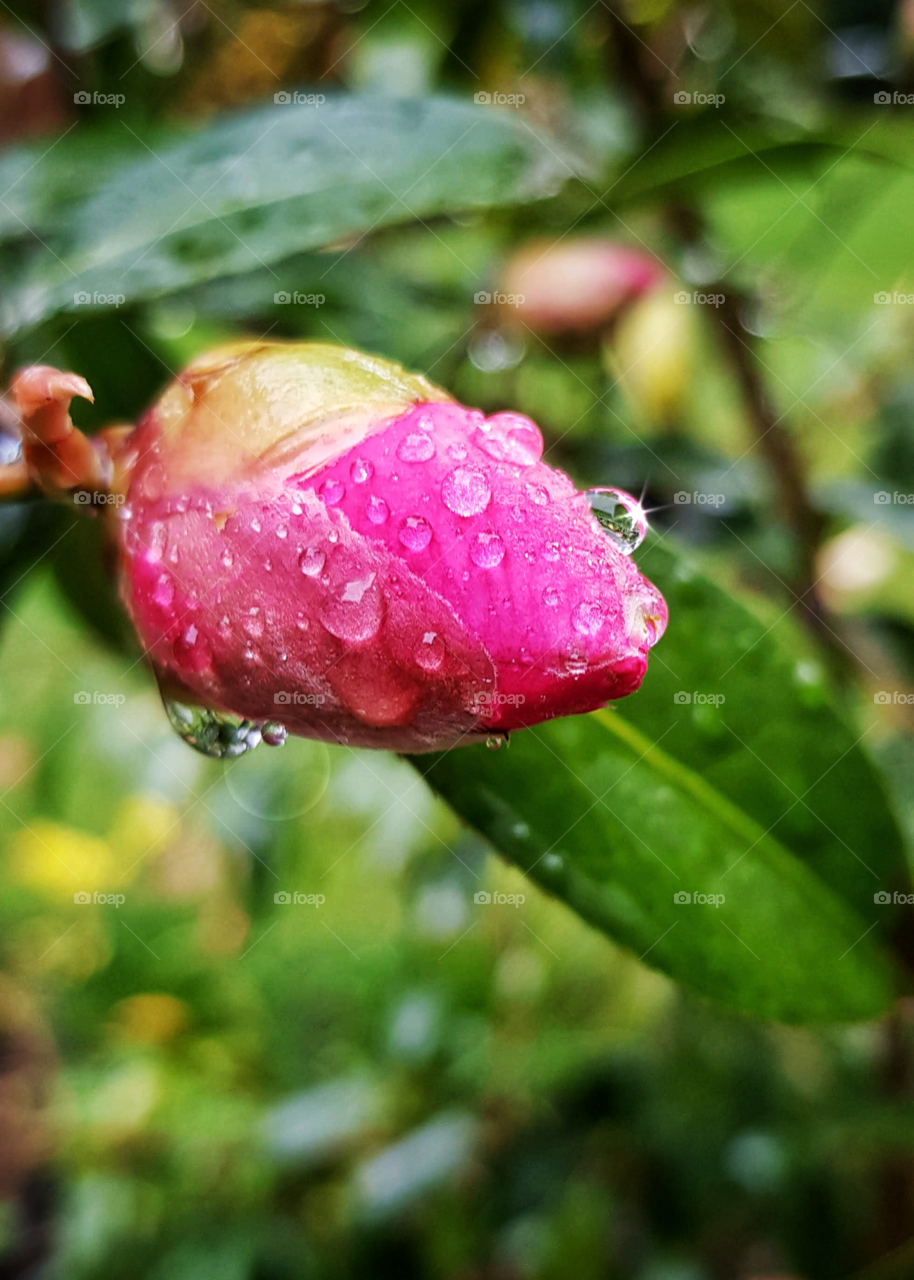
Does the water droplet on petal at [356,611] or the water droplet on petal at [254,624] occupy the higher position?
the water droplet on petal at [356,611]

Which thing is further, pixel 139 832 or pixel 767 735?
pixel 139 832

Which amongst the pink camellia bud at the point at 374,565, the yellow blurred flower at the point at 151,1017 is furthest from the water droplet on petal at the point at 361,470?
the yellow blurred flower at the point at 151,1017

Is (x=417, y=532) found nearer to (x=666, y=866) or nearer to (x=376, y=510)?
(x=376, y=510)

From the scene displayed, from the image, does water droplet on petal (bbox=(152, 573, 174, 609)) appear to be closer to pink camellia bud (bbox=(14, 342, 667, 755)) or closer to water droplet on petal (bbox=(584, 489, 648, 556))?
pink camellia bud (bbox=(14, 342, 667, 755))

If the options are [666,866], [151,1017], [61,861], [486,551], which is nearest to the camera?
[486,551]

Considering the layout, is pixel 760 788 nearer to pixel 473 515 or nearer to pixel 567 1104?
pixel 473 515

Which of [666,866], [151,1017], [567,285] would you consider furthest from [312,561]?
[151,1017]

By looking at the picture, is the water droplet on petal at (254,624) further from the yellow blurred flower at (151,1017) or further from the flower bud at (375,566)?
the yellow blurred flower at (151,1017)
